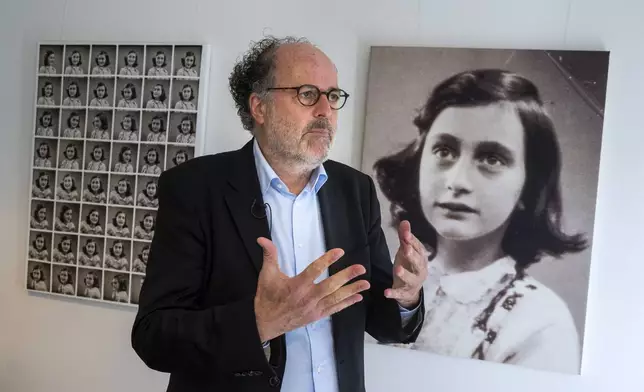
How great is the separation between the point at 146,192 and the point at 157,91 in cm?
42

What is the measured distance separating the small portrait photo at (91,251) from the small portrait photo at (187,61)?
0.80m

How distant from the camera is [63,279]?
2.34 meters

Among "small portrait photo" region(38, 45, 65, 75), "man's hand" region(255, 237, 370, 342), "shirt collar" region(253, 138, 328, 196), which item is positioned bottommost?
"man's hand" region(255, 237, 370, 342)

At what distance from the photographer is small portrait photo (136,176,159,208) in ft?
7.21

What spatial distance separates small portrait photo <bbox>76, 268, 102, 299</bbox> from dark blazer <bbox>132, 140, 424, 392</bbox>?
119cm

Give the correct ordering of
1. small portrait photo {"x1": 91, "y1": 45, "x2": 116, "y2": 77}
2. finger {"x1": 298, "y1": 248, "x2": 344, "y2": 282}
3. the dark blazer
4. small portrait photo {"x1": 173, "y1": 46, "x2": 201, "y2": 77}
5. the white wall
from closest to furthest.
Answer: finger {"x1": 298, "y1": 248, "x2": 344, "y2": 282} < the dark blazer < the white wall < small portrait photo {"x1": 173, "y1": 46, "x2": 201, "y2": 77} < small portrait photo {"x1": 91, "y1": 45, "x2": 116, "y2": 77}

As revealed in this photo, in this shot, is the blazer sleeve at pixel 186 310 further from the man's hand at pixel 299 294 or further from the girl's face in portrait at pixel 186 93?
the girl's face in portrait at pixel 186 93

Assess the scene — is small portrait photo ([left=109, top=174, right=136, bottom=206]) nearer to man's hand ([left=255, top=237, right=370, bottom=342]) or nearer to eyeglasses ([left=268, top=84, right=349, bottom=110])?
eyeglasses ([left=268, top=84, right=349, bottom=110])

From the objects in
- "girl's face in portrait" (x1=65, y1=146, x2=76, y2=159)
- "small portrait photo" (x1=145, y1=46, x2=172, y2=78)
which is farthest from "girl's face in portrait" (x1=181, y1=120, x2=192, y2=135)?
"girl's face in portrait" (x1=65, y1=146, x2=76, y2=159)

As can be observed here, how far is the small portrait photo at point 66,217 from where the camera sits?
7.64ft

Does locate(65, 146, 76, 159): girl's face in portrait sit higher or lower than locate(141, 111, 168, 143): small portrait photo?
lower

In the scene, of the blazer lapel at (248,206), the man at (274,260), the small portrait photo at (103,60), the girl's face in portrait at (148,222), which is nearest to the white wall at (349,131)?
the small portrait photo at (103,60)

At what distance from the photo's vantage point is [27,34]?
2.43m

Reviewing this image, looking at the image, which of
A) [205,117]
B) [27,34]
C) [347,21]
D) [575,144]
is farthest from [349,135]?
[27,34]
